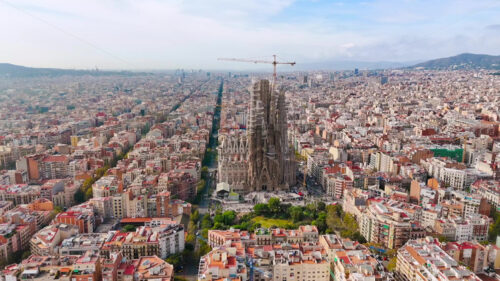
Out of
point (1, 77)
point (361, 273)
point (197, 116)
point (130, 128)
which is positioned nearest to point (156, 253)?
point (361, 273)

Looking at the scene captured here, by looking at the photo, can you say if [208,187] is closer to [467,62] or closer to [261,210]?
[261,210]

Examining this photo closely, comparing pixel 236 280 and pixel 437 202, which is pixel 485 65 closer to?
pixel 437 202

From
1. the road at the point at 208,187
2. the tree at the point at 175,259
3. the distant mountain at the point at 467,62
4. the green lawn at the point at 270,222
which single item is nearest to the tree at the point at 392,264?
the green lawn at the point at 270,222

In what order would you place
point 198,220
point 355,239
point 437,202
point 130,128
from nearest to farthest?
point 355,239 → point 198,220 → point 437,202 → point 130,128

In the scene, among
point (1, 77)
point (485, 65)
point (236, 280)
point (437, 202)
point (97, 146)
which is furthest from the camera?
point (485, 65)

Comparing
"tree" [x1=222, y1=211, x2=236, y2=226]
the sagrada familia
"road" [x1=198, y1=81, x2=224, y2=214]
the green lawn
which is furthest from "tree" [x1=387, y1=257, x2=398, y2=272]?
the sagrada familia

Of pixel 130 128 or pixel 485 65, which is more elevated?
pixel 485 65

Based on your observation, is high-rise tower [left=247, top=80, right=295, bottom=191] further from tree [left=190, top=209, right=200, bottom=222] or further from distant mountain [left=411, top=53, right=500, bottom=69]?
distant mountain [left=411, top=53, right=500, bottom=69]
